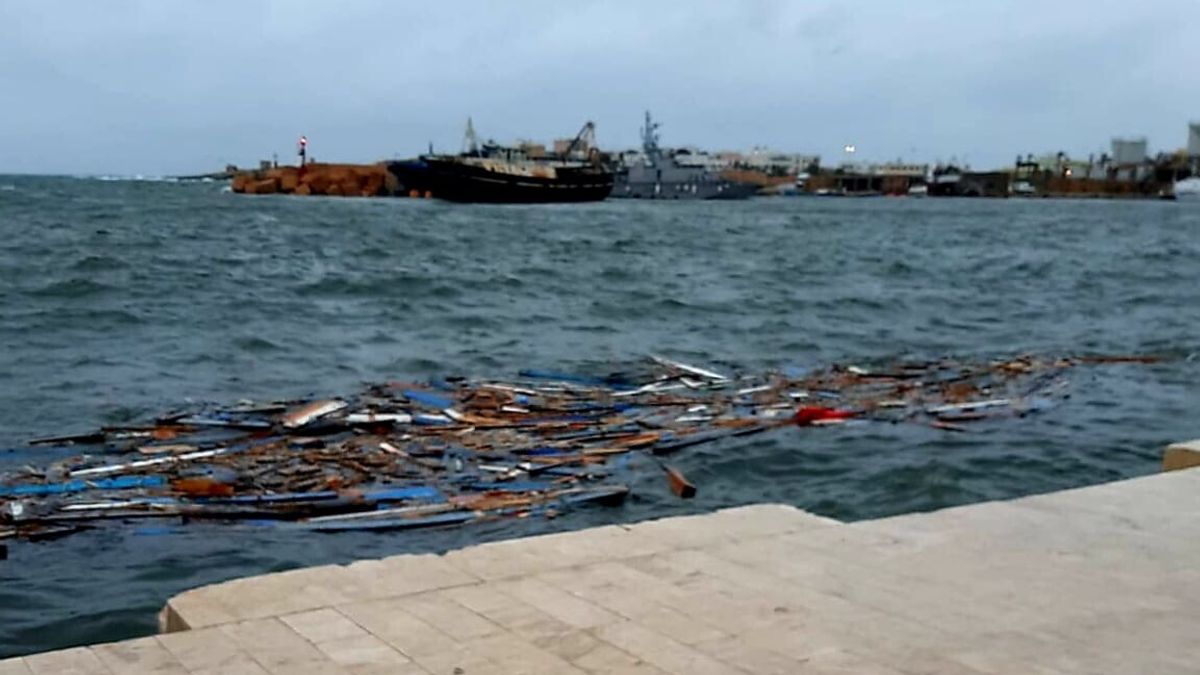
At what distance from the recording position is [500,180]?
89750 mm

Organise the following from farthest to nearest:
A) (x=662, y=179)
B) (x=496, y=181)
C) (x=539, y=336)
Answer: (x=662, y=179) < (x=496, y=181) < (x=539, y=336)

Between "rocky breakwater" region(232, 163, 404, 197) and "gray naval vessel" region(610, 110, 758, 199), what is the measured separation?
1925 centimetres

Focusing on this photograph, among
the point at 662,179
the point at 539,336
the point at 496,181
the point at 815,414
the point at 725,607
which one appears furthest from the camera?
the point at 662,179

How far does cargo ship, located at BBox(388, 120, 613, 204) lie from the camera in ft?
294

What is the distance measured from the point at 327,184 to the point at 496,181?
108 feet

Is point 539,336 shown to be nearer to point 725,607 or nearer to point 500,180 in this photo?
point 725,607

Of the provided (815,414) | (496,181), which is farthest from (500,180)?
(815,414)

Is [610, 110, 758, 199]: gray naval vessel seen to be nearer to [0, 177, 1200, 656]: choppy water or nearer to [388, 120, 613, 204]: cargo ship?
[388, 120, 613, 204]: cargo ship

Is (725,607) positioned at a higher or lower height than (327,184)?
higher

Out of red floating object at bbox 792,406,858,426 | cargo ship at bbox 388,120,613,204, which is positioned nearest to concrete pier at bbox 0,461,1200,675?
red floating object at bbox 792,406,858,426

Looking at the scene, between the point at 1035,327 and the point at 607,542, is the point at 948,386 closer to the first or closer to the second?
the point at 1035,327

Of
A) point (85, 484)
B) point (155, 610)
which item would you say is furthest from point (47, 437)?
point (155, 610)

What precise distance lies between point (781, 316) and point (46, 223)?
1382 inches

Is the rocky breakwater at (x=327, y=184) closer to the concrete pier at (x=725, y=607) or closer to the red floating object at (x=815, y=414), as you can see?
the red floating object at (x=815, y=414)
